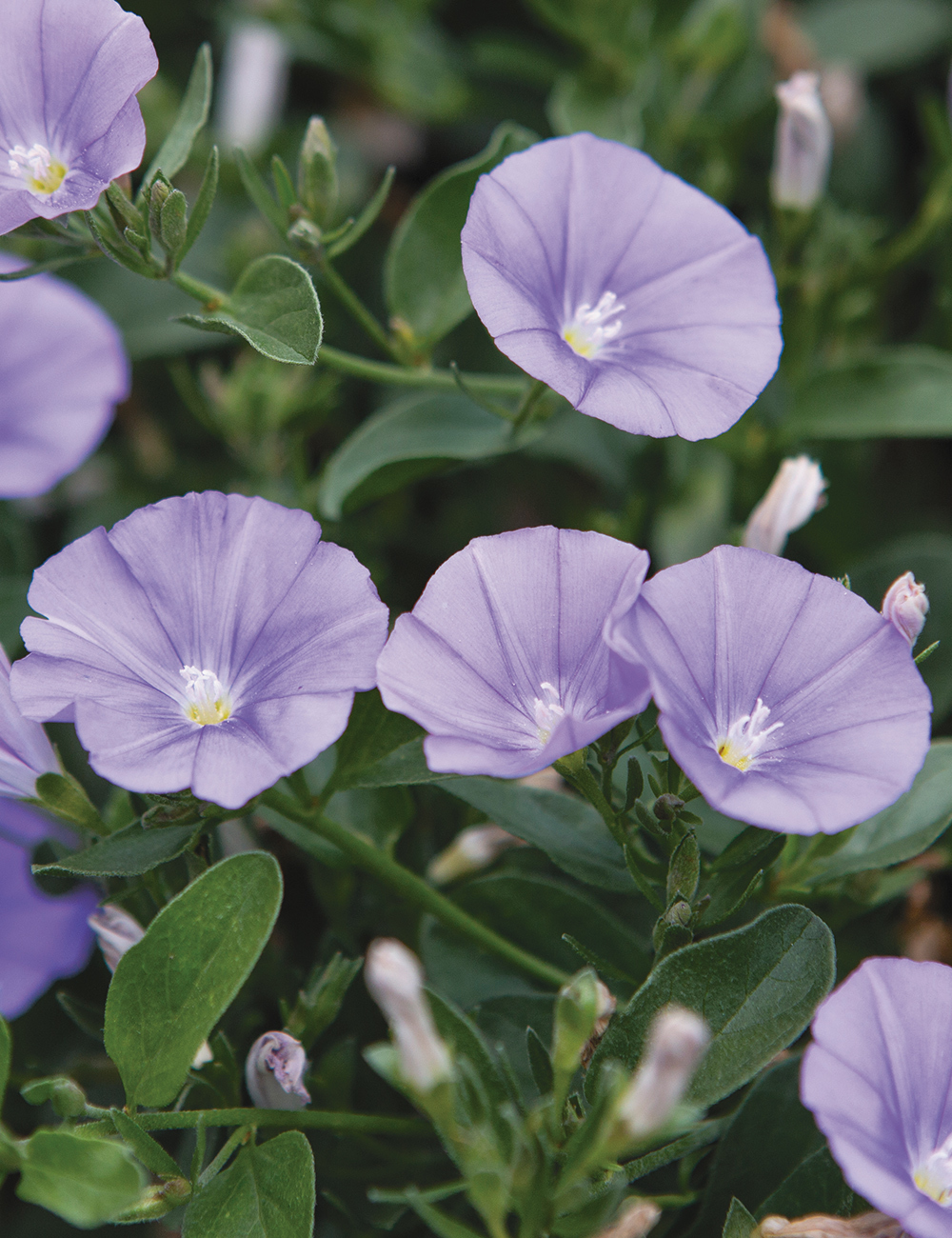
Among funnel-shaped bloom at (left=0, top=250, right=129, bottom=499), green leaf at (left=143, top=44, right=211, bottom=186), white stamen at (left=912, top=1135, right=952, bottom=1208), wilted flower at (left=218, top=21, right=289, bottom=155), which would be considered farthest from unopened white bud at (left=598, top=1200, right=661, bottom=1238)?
wilted flower at (left=218, top=21, right=289, bottom=155)

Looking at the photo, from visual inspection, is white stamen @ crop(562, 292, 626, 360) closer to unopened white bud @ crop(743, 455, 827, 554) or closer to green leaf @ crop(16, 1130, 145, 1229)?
unopened white bud @ crop(743, 455, 827, 554)

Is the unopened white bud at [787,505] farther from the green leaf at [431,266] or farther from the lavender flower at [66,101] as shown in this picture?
the lavender flower at [66,101]

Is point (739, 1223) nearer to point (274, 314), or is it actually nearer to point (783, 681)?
point (783, 681)

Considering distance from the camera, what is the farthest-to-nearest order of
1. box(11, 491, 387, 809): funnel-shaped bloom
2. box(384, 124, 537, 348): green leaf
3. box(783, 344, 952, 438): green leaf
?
box(783, 344, 952, 438): green leaf
box(384, 124, 537, 348): green leaf
box(11, 491, 387, 809): funnel-shaped bloom

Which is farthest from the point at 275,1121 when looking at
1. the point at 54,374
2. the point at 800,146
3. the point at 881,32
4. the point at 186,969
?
the point at 881,32

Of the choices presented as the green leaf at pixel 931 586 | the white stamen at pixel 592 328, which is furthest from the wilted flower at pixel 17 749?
the green leaf at pixel 931 586

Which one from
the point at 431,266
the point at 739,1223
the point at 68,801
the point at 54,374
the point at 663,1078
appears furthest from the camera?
the point at 54,374

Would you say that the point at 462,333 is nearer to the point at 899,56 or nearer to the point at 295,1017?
the point at 899,56
